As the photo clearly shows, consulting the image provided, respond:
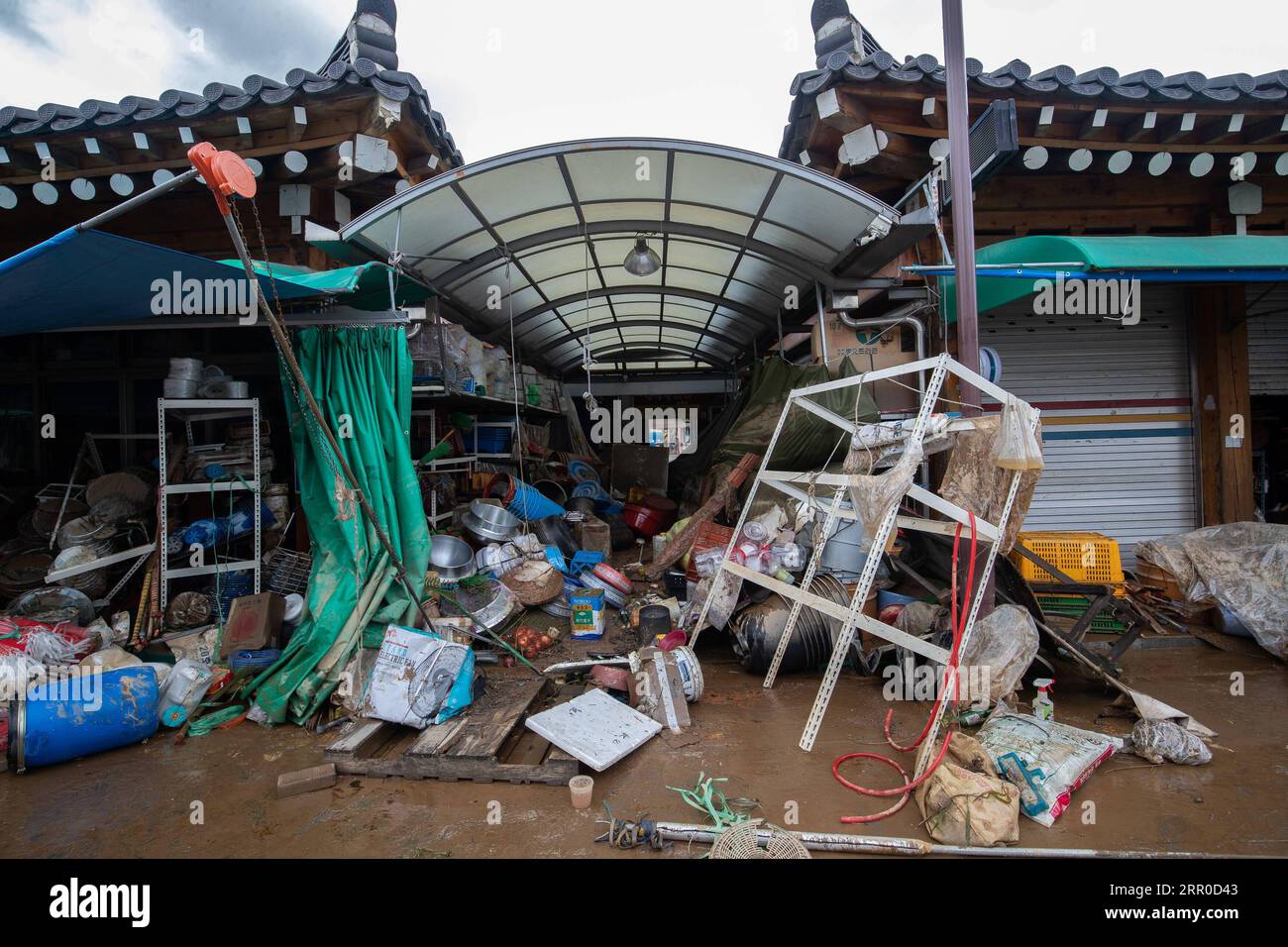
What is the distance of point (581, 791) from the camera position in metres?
3.12

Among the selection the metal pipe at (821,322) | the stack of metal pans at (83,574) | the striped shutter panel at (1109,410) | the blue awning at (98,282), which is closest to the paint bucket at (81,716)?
the stack of metal pans at (83,574)

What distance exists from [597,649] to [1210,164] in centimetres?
788

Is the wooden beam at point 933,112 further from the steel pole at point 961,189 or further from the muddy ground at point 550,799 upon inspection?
the muddy ground at point 550,799

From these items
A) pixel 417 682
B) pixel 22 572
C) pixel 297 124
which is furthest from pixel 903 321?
pixel 22 572

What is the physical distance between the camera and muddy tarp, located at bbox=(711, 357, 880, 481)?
22.1 feet

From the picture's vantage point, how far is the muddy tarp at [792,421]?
674 cm

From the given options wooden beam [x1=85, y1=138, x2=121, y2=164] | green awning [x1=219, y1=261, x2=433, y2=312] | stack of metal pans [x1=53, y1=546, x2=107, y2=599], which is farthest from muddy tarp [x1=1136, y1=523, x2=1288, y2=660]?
wooden beam [x1=85, y1=138, x2=121, y2=164]

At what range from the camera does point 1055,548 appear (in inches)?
236

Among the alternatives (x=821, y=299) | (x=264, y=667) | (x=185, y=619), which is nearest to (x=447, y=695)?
(x=264, y=667)

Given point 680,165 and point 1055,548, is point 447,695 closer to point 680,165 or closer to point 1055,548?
point 680,165

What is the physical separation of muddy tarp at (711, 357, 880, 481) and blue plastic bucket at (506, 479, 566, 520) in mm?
2327

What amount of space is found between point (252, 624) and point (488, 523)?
2.56 meters

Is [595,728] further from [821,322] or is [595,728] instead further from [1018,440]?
[821,322]

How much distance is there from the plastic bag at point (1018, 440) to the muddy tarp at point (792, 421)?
188cm
